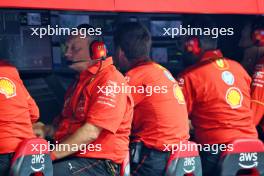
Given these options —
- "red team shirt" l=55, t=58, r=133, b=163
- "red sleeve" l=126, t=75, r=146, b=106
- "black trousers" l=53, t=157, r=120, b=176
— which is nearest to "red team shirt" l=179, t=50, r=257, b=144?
"red sleeve" l=126, t=75, r=146, b=106

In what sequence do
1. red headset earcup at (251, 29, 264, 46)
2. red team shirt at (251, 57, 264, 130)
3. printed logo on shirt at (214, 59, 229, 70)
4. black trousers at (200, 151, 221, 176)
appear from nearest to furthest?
black trousers at (200, 151, 221, 176)
printed logo on shirt at (214, 59, 229, 70)
red team shirt at (251, 57, 264, 130)
red headset earcup at (251, 29, 264, 46)

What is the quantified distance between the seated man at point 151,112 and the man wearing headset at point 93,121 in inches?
9.8

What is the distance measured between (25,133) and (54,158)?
0.84 feet

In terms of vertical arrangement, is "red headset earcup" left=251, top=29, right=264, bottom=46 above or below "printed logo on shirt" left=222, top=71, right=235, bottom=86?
above

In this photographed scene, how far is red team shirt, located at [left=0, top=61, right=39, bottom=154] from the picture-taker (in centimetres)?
467

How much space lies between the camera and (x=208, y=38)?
5.78m

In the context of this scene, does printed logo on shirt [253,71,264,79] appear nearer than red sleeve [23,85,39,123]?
No

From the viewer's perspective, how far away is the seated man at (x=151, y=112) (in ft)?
17.1

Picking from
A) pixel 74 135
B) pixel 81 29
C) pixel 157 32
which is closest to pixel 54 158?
pixel 74 135
